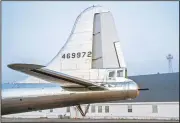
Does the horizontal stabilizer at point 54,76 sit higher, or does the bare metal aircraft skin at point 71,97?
the horizontal stabilizer at point 54,76

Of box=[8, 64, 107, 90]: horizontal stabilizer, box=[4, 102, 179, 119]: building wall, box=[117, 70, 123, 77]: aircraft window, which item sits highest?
box=[117, 70, 123, 77]: aircraft window

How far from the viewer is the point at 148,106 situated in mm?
35375

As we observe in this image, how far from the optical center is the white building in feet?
113

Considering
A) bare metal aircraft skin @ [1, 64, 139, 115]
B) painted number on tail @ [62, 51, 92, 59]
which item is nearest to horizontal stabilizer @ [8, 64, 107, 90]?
bare metal aircraft skin @ [1, 64, 139, 115]

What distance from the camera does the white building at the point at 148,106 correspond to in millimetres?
34469

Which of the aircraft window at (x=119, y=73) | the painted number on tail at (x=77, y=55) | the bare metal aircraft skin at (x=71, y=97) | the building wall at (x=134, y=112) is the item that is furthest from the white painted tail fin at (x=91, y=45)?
the building wall at (x=134, y=112)

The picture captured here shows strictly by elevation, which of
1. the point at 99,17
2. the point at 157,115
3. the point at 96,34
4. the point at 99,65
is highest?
the point at 99,17

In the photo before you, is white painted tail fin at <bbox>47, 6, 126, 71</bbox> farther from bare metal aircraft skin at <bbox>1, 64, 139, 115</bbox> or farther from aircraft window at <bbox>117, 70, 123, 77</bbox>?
bare metal aircraft skin at <bbox>1, 64, 139, 115</bbox>

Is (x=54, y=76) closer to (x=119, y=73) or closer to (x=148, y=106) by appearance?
(x=119, y=73)

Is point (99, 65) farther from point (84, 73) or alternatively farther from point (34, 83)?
point (34, 83)

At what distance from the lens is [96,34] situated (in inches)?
351

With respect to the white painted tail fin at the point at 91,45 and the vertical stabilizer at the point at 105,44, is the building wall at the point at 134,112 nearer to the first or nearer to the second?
the white painted tail fin at the point at 91,45

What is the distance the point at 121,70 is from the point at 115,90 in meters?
0.99

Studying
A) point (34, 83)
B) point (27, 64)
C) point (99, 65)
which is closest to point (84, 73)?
point (99, 65)
